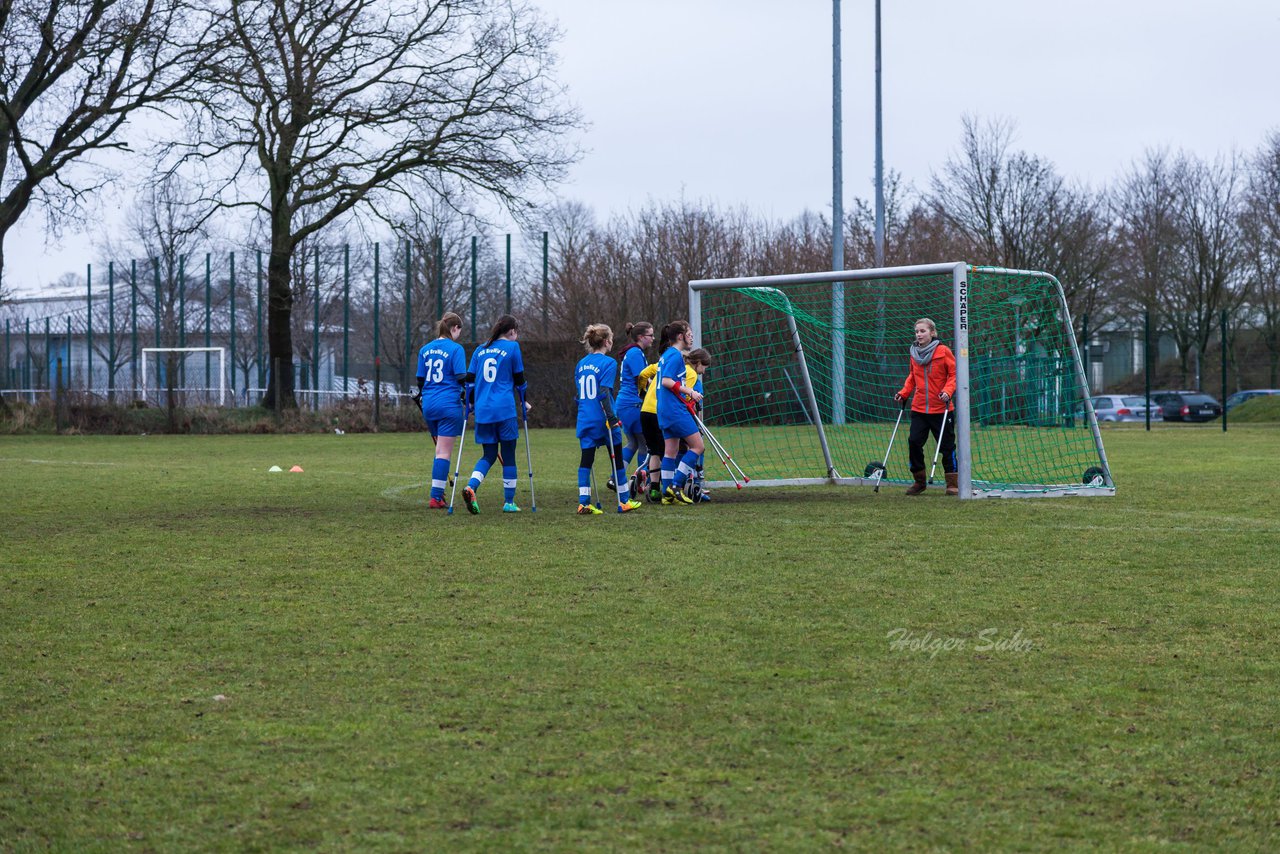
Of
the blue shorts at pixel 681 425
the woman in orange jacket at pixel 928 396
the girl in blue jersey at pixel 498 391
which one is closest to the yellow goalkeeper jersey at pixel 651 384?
the blue shorts at pixel 681 425

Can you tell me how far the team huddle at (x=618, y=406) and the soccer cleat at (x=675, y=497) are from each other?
1cm

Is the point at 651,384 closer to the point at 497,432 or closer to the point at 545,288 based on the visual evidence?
the point at 497,432

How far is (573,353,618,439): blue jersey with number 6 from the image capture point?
1163cm

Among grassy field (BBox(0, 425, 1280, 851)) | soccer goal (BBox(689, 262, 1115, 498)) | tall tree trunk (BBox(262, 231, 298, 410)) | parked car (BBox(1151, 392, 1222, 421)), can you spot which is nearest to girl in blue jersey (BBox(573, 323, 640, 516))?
grassy field (BBox(0, 425, 1280, 851))

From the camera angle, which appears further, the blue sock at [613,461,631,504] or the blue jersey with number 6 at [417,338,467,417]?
the blue jersey with number 6 at [417,338,467,417]

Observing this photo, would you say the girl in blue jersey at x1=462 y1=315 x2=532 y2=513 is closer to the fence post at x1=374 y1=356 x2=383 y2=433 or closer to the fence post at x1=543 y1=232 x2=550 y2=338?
the fence post at x1=374 y1=356 x2=383 y2=433

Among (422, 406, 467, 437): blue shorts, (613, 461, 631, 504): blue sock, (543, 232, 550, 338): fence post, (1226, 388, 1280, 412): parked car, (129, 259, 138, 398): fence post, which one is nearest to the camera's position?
(613, 461, 631, 504): blue sock

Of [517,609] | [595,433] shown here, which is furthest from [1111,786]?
[595,433]

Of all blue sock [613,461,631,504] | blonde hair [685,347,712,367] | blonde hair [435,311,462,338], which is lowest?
blue sock [613,461,631,504]

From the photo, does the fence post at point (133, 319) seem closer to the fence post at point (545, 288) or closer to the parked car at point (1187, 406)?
the fence post at point (545, 288)

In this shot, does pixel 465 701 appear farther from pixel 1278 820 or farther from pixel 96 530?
pixel 96 530

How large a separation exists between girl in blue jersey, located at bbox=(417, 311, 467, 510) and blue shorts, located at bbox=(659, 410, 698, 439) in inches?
69.1

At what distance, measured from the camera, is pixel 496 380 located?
11.7m

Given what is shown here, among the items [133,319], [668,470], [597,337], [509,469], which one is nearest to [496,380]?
[509,469]
